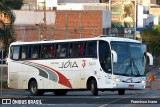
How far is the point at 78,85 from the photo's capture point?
1628 inches

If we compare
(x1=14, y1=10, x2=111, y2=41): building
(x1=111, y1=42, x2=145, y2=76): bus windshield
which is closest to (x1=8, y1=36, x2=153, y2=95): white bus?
(x1=111, y1=42, x2=145, y2=76): bus windshield

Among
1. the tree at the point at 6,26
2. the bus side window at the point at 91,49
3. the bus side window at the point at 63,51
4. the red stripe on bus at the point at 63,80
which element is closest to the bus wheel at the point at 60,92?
the red stripe on bus at the point at 63,80

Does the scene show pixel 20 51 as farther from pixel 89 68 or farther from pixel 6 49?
pixel 89 68

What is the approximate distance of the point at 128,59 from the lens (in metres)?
40.3

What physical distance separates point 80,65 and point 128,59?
2883 mm

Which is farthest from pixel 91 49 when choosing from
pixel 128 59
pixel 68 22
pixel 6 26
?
pixel 68 22

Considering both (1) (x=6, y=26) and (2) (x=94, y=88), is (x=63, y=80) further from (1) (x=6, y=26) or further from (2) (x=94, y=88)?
(1) (x=6, y=26)

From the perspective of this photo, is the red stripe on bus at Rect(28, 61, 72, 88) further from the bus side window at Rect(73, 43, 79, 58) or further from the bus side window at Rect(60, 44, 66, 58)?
the bus side window at Rect(73, 43, 79, 58)

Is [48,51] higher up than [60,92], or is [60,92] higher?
[48,51]

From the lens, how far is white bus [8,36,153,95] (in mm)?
39938

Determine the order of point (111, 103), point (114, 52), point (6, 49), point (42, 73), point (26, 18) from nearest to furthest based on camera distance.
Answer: point (111, 103)
point (114, 52)
point (42, 73)
point (6, 49)
point (26, 18)

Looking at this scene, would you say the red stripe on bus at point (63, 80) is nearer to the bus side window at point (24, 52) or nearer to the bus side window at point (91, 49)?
the bus side window at point (91, 49)

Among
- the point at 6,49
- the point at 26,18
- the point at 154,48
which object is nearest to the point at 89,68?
the point at 6,49

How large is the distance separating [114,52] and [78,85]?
3.41 metres
